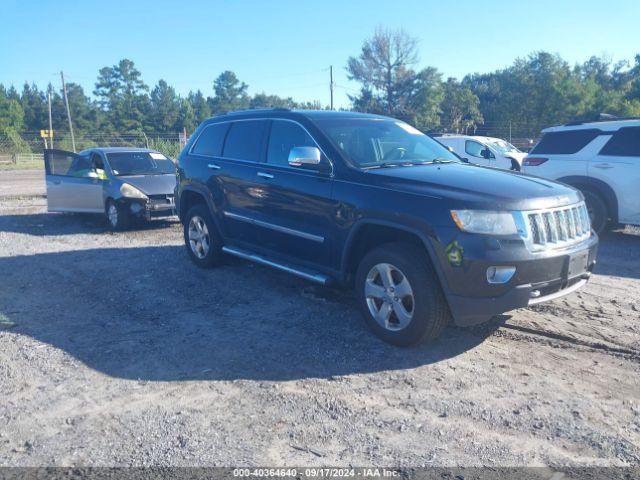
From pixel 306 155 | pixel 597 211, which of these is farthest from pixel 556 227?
pixel 597 211

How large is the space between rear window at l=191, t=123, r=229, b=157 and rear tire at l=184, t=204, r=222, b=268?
707mm

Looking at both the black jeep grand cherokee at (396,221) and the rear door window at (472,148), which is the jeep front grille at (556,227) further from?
the rear door window at (472,148)

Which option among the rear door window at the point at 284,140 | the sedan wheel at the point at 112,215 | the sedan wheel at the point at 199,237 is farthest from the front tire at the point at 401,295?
the sedan wheel at the point at 112,215

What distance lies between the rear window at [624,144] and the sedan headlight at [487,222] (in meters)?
5.88

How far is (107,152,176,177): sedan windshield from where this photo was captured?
444 inches

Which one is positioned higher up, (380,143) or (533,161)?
(380,143)

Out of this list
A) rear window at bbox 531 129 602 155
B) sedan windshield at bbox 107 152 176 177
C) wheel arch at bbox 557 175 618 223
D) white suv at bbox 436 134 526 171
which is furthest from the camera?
white suv at bbox 436 134 526 171

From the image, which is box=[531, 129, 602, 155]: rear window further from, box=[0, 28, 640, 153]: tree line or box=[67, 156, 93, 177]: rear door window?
box=[0, 28, 640, 153]: tree line

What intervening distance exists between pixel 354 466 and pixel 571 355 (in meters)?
2.35

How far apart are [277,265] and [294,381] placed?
184cm

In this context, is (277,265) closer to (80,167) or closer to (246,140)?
(246,140)

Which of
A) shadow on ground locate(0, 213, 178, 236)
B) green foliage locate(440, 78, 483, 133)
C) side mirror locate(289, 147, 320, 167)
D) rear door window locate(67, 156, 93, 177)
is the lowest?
shadow on ground locate(0, 213, 178, 236)

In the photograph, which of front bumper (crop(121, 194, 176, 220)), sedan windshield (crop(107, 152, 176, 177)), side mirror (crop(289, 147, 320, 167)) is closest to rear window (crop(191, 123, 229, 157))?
side mirror (crop(289, 147, 320, 167))

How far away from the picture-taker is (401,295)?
14.9 feet
